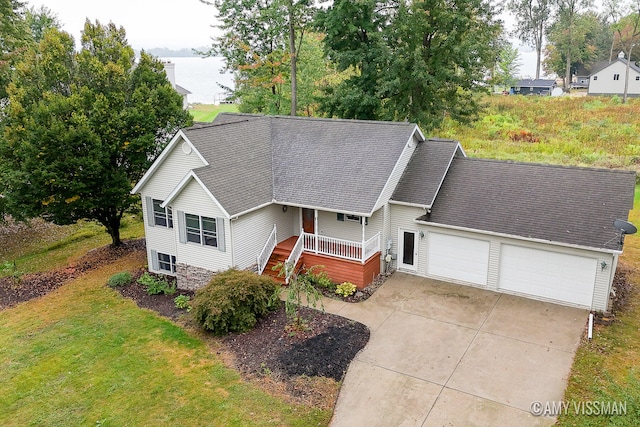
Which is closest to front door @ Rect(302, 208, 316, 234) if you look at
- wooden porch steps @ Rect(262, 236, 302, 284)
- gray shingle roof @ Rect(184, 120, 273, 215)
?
wooden porch steps @ Rect(262, 236, 302, 284)

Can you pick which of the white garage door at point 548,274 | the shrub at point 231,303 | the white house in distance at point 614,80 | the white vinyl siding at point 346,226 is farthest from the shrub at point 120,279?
the white house in distance at point 614,80

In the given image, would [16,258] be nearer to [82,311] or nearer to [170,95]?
[82,311]

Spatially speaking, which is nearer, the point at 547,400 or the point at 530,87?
the point at 547,400

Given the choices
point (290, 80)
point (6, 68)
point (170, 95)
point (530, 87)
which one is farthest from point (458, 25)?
point (530, 87)

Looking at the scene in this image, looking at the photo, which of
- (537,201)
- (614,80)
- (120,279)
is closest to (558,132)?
(537,201)

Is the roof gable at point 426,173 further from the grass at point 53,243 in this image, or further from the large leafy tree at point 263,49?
the grass at point 53,243

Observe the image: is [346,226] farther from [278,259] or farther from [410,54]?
[410,54]
